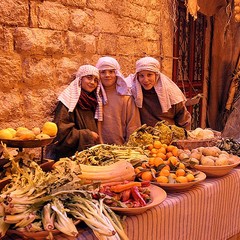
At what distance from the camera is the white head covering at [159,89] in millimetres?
4310

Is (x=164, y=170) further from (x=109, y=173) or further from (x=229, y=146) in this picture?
(x=229, y=146)

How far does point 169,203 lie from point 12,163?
1070 mm

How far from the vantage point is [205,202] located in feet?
9.21

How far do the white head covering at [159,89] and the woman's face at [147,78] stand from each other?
0.04 meters

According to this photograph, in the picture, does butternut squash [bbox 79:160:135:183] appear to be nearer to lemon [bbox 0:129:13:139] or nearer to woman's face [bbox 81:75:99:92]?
lemon [bbox 0:129:13:139]

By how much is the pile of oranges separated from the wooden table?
115 millimetres

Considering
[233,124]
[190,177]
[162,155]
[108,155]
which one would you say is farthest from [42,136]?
[233,124]

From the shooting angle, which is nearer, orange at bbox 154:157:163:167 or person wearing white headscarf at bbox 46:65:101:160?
orange at bbox 154:157:163:167

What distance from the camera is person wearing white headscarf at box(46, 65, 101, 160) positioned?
387 cm

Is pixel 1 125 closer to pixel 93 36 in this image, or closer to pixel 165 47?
pixel 93 36

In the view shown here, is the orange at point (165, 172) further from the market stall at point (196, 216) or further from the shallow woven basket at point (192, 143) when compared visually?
A: the shallow woven basket at point (192, 143)

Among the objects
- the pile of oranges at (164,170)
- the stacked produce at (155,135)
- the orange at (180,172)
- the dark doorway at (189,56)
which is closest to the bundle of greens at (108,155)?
the pile of oranges at (164,170)

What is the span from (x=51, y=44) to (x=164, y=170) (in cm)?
190

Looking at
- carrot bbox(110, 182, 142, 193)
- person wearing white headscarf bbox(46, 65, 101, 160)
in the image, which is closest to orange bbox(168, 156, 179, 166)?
carrot bbox(110, 182, 142, 193)
